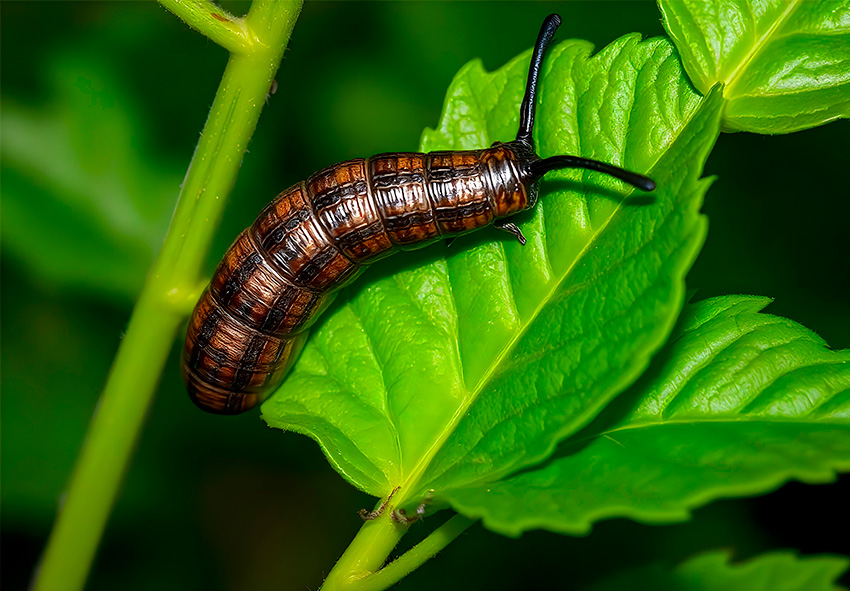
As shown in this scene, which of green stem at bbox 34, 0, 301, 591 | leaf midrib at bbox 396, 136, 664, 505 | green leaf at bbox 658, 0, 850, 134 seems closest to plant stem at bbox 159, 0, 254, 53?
green stem at bbox 34, 0, 301, 591

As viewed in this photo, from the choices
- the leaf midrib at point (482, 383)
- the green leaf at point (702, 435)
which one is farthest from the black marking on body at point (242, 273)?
the green leaf at point (702, 435)

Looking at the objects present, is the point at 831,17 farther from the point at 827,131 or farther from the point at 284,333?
the point at 827,131

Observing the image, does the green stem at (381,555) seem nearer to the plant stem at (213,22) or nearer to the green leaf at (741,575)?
the green leaf at (741,575)

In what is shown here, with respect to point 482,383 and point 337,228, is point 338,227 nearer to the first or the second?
point 337,228

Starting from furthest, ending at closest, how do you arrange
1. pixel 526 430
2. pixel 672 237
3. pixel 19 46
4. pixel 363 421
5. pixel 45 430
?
pixel 19 46 < pixel 45 430 < pixel 363 421 < pixel 526 430 < pixel 672 237

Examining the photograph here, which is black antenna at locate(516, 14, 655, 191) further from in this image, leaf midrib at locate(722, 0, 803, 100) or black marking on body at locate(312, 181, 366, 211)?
black marking on body at locate(312, 181, 366, 211)

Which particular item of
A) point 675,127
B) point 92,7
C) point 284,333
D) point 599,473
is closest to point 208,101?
point 92,7
